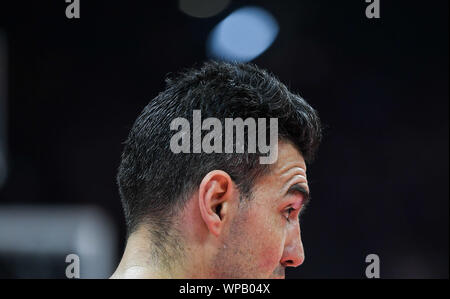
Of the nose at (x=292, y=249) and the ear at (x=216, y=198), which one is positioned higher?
the ear at (x=216, y=198)

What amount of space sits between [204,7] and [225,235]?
8.92 feet

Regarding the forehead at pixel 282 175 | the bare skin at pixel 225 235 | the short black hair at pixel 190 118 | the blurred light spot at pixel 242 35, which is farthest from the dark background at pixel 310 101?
the bare skin at pixel 225 235

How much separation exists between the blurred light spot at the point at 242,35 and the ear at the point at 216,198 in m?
2.48

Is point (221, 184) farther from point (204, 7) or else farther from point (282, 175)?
point (204, 7)

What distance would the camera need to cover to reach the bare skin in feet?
5.45

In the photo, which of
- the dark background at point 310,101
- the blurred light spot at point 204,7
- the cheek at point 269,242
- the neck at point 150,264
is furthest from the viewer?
the dark background at point 310,101

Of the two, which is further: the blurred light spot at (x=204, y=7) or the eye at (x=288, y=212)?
the blurred light spot at (x=204, y=7)

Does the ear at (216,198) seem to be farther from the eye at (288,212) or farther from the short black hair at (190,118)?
the eye at (288,212)

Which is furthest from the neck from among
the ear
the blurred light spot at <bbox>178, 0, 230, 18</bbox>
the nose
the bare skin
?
the blurred light spot at <bbox>178, 0, 230, 18</bbox>

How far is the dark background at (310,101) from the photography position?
4.24m

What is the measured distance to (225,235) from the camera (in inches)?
66.5
